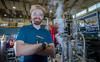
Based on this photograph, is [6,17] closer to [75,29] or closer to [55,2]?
[55,2]

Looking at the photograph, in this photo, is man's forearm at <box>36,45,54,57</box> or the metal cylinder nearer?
man's forearm at <box>36,45,54,57</box>

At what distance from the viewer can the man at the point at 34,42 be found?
2.43 feet

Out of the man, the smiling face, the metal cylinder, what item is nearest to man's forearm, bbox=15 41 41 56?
the man

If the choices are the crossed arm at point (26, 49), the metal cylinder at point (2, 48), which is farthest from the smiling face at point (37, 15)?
the metal cylinder at point (2, 48)

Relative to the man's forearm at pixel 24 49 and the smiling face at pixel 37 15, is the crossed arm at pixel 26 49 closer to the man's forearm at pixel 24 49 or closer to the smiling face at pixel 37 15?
the man's forearm at pixel 24 49

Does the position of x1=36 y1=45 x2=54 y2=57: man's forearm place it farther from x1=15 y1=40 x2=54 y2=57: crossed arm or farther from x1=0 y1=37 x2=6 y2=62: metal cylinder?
x1=0 y1=37 x2=6 y2=62: metal cylinder

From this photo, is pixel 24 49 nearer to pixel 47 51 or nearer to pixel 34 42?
pixel 34 42

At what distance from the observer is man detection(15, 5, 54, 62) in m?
0.74

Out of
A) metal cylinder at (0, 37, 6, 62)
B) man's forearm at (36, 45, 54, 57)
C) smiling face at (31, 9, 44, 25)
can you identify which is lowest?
metal cylinder at (0, 37, 6, 62)

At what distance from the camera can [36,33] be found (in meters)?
0.80

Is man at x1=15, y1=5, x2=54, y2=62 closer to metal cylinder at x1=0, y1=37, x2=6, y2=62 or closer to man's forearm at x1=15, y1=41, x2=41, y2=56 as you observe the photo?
man's forearm at x1=15, y1=41, x2=41, y2=56

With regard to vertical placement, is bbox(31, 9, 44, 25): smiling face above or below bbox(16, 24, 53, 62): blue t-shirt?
above

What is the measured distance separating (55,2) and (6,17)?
10.2 meters

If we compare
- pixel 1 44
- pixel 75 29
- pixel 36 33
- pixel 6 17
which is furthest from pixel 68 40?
pixel 6 17
